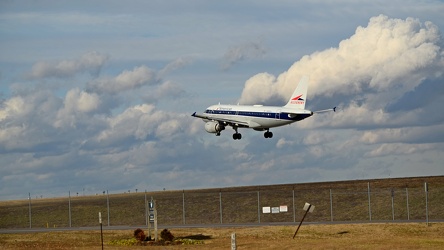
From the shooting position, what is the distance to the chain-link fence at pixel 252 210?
259 feet

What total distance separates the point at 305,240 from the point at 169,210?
128ft

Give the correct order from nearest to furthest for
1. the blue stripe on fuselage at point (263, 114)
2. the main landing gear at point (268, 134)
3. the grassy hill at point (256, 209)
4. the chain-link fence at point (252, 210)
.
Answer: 1. the chain-link fence at point (252, 210)
2. the grassy hill at point (256, 209)
3. the blue stripe on fuselage at point (263, 114)
4. the main landing gear at point (268, 134)

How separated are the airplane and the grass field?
17.0 metres

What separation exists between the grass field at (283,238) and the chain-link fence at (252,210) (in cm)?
1091

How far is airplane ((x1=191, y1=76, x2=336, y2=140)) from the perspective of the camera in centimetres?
8050

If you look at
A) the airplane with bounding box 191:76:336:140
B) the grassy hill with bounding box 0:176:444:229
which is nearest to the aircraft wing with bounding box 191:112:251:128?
the airplane with bounding box 191:76:336:140

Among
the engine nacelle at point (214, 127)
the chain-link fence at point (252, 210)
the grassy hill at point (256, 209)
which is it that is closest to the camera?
the chain-link fence at point (252, 210)

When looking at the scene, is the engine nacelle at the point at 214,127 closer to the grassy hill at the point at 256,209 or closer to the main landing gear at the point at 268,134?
the main landing gear at the point at 268,134

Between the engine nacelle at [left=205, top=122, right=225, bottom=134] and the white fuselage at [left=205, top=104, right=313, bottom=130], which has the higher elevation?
the white fuselage at [left=205, top=104, right=313, bottom=130]

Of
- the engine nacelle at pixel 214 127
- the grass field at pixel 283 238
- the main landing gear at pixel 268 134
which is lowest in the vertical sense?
the grass field at pixel 283 238

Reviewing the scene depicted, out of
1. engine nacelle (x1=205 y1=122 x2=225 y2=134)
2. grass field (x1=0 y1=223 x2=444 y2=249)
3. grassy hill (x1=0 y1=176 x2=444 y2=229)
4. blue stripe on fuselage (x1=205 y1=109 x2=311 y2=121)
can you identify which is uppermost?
blue stripe on fuselage (x1=205 y1=109 x2=311 y2=121)

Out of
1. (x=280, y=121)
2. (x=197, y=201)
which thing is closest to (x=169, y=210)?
(x=197, y=201)

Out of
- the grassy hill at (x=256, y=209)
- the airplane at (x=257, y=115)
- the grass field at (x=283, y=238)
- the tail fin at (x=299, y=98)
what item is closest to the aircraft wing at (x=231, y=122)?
the airplane at (x=257, y=115)

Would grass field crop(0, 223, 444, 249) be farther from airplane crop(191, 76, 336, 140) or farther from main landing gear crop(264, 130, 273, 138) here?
main landing gear crop(264, 130, 273, 138)
